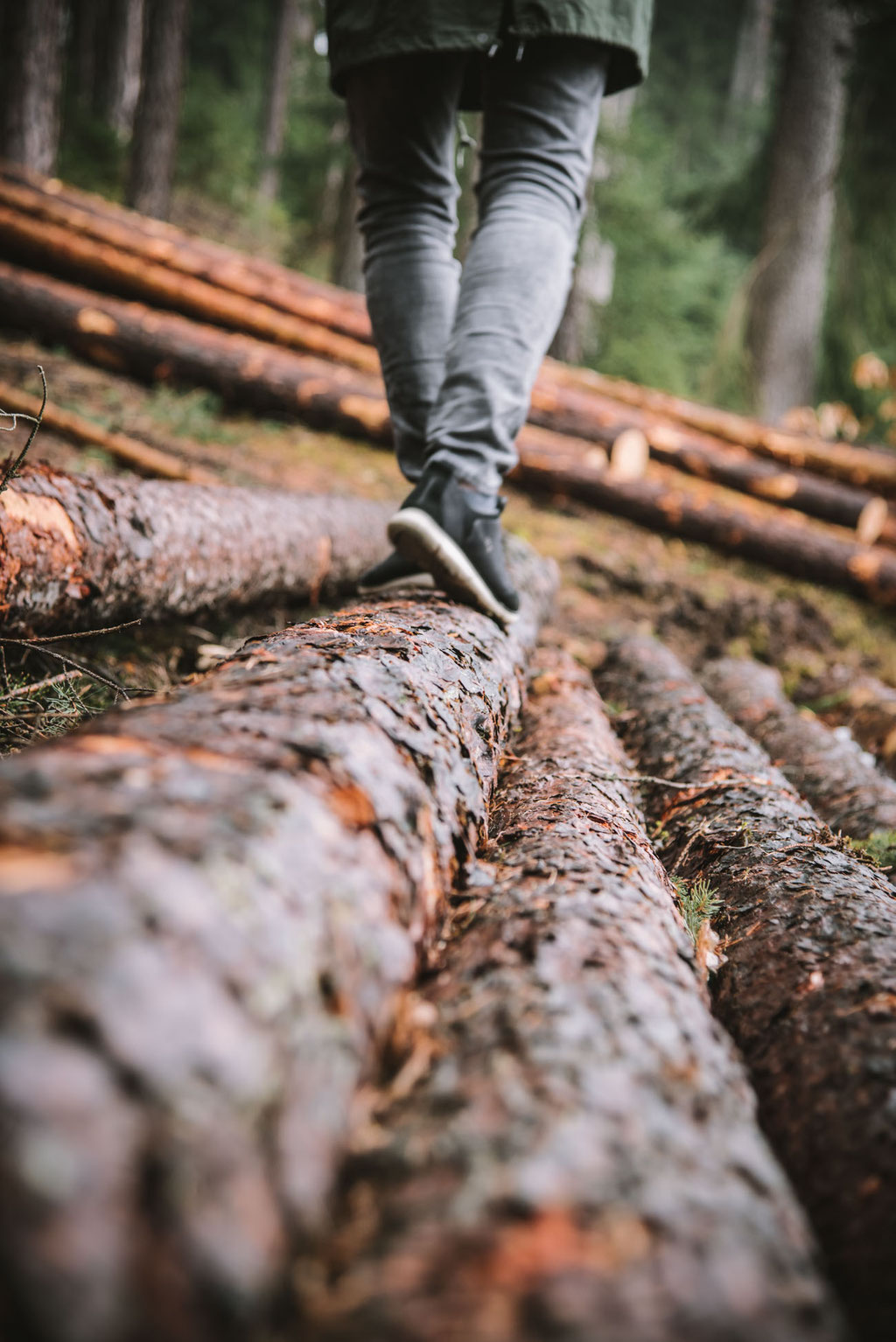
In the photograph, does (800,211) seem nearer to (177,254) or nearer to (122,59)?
(177,254)

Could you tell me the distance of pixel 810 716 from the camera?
2293 mm

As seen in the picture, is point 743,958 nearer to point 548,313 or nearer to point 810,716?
point 548,313

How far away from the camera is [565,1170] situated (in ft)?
1.64

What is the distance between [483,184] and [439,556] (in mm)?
888

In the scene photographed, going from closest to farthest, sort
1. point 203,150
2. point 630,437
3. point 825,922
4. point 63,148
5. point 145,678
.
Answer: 1. point 825,922
2. point 145,678
3. point 630,437
4. point 63,148
5. point 203,150

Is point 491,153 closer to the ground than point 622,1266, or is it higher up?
higher up

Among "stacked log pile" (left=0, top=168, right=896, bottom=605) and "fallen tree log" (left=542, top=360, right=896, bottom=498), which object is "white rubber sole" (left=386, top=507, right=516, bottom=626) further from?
"fallen tree log" (left=542, top=360, right=896, bottom=498)

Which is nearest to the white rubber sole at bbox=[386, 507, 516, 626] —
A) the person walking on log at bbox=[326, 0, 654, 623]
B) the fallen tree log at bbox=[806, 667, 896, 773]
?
the person walking on log at bbox=[326, 0, 654, 623]

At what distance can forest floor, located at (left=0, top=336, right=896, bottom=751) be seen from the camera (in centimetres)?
307

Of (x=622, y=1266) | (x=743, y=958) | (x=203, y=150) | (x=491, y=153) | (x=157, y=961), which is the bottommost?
(x=743, y=958)

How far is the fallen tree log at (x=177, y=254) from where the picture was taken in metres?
4.93

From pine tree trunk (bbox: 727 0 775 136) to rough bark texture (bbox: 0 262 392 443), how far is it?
27.6 m

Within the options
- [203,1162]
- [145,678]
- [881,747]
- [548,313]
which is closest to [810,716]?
[881,747]

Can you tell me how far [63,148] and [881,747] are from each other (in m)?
12.0
